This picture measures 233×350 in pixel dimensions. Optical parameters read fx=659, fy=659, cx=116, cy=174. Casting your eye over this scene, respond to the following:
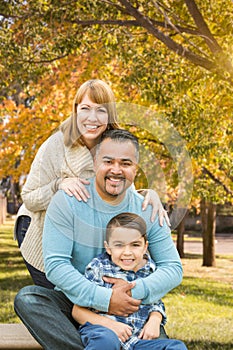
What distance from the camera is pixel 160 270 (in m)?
3.13

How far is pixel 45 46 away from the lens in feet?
29.7

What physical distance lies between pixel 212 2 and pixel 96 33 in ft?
5.34

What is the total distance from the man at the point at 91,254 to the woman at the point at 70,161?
0.09 metres

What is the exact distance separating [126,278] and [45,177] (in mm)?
729

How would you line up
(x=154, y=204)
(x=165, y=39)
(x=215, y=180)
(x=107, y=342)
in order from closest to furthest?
(x=107, y=342) → (x=154, y=204) → (x=165, y=39) → (x=215, y=180)

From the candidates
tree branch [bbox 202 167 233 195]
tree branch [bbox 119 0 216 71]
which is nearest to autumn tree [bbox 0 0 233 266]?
tree branch [bbox 119 0 216 71]

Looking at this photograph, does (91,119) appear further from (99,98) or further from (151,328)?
(151,328)

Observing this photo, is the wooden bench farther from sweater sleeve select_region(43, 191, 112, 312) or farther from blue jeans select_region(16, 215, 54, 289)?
sweater sleeve select_region(43, 191, 112, 312)

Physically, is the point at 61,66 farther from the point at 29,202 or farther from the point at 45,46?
the point at 29,202

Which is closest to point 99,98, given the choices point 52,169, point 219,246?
point 52,169

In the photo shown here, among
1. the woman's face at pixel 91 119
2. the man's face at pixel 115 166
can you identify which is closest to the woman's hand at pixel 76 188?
the man's face at pixel 115 166

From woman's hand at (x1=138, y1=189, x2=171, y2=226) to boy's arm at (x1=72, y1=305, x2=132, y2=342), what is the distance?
0.54 metres

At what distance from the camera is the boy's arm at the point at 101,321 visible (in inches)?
115

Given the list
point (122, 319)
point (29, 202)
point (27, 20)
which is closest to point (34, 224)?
point (29, 202)
